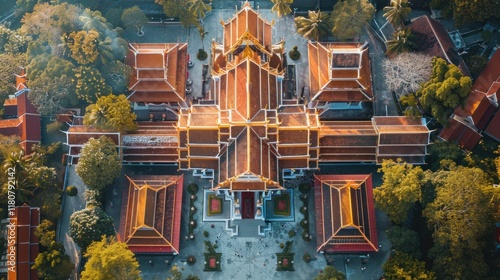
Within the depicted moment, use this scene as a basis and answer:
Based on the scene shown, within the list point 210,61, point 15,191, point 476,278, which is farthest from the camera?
point 210,61

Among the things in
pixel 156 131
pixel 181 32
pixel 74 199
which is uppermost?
pixel 181 32

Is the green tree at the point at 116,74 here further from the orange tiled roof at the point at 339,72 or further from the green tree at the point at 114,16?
the orange tiled roof at the point at 339,72

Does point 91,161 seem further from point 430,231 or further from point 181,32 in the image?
point 430,231

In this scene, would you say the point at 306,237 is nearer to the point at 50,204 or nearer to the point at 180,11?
the point at 50,204

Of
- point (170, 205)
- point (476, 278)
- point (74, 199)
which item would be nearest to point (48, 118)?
point (74, 199)

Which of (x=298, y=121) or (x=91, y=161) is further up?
(x=298, y=121)

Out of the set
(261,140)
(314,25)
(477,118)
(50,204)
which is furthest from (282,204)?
(50,204)
